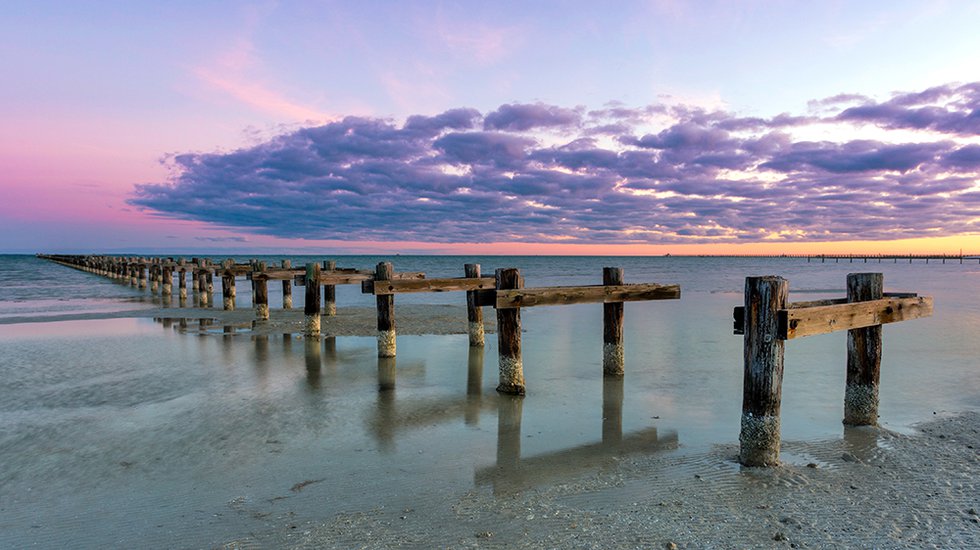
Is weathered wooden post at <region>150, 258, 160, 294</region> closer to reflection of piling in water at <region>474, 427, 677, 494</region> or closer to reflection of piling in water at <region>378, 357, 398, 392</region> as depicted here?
reflection of piling in water at <region>378, 357, 398, 392</region>

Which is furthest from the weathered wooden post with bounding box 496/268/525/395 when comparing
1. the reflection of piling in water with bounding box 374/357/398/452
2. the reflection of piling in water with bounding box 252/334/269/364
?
the reflection of piling in water with bounding box 252/334/269/364

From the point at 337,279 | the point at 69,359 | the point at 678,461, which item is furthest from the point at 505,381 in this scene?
the point at 69,359

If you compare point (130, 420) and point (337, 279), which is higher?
point (337, 279)

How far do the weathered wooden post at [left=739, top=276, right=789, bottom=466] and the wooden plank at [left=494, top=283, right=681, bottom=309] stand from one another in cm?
385

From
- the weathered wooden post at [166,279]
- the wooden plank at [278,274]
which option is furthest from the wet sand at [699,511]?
the weathered wooden post at [166,279]

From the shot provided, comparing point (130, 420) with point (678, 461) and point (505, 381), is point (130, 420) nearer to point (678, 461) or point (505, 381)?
point (505, 381)

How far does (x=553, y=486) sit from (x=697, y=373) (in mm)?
7239

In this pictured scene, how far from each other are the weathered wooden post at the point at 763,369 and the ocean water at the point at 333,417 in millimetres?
679

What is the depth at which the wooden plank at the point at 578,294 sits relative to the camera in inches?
384

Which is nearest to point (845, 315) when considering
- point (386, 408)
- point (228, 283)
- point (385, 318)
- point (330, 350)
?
point (386, 408)

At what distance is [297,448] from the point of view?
23.3 feet

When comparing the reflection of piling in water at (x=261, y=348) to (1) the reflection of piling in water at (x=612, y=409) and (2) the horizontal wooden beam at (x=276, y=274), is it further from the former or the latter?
(1) the reflection of piling in water at (x=612, y=409)

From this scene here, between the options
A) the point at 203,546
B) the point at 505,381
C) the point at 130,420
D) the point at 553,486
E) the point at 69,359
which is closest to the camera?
the point at 203,546

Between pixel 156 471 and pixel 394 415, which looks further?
pixel 394 415
